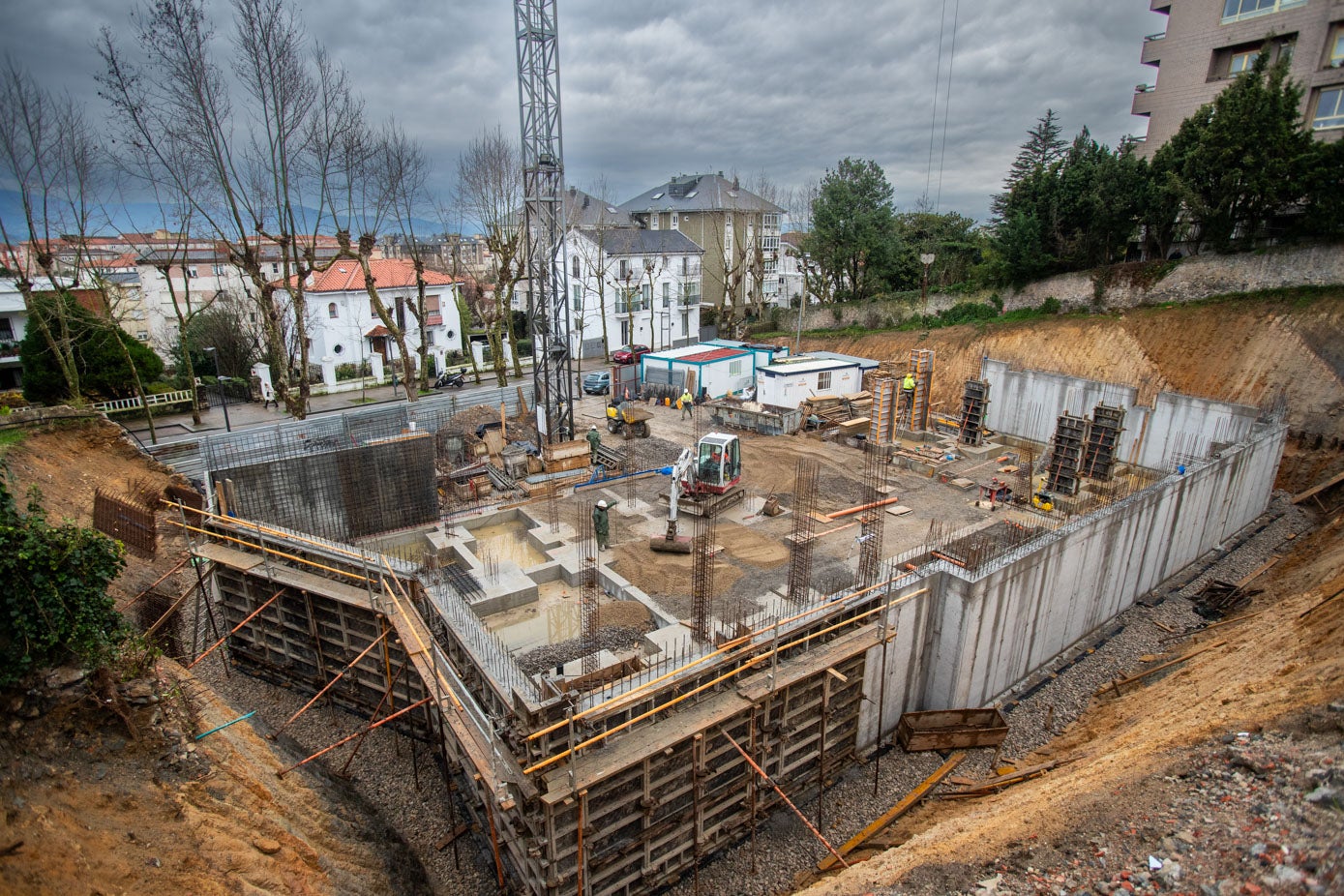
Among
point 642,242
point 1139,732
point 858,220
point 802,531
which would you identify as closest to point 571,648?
point 802,531

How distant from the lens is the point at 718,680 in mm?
8336

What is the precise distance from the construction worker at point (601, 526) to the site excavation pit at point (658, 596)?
0.78 feet

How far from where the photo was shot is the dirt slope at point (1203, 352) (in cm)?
2050

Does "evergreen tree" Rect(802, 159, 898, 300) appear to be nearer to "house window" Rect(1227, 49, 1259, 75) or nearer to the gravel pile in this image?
"house window" Rect(1227, 49, 1259, 75)

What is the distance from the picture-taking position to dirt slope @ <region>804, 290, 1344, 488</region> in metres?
20.5

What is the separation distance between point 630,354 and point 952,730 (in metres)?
28.6

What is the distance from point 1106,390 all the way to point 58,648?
25613 millimetres

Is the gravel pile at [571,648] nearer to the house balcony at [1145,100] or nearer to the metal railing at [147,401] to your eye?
the metal railing at [147,401]

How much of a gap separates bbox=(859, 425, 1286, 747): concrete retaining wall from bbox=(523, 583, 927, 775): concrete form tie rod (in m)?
0.39

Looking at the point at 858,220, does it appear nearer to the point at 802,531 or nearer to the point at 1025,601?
the point at 802,531

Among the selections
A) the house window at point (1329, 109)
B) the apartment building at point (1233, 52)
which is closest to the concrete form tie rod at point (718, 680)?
the apartment building at point (1233, 52)

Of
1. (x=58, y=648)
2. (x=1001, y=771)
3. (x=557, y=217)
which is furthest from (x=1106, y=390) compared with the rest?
(x=58, y=648)

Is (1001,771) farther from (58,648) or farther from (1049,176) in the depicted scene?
(1049,176)

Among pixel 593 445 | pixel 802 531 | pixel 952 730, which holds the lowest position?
pixel 952 730
